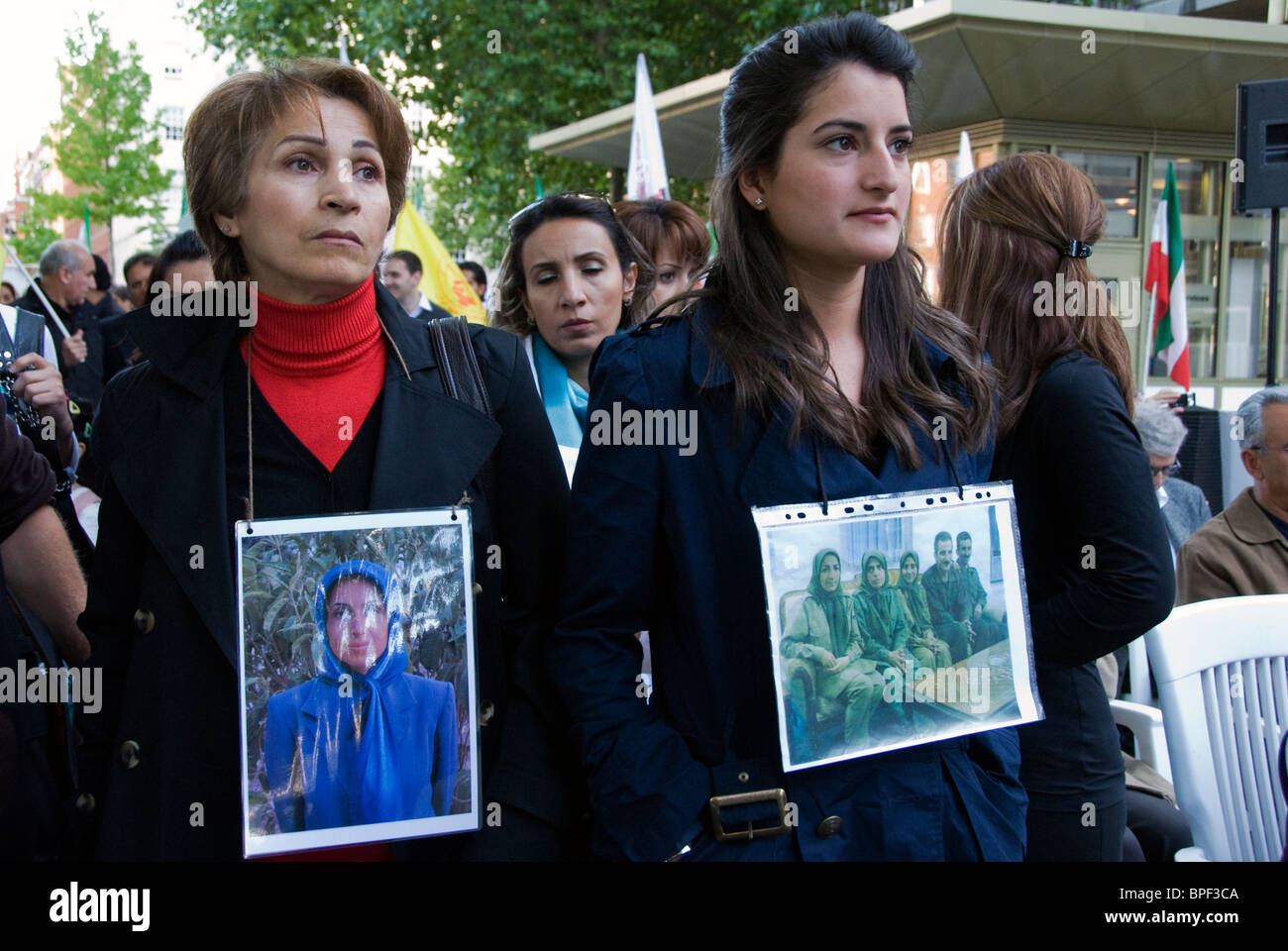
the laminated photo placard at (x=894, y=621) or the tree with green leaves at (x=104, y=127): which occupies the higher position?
the tree with green leaves at (x=104, y=127)

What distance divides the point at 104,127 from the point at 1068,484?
119 feet

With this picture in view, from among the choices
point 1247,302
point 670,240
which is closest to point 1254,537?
point 670,240

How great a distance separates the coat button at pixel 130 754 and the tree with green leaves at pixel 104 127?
33539 mm

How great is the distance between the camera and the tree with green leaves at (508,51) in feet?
56.4

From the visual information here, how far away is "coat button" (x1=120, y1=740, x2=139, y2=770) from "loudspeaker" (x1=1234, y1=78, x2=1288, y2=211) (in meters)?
5.21

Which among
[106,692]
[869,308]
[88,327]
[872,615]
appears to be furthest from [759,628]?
[88,327]

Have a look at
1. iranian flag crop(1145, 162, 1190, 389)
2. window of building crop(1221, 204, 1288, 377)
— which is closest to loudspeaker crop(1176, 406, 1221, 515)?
iranian flag crop(1145, 162, 1190, 389)

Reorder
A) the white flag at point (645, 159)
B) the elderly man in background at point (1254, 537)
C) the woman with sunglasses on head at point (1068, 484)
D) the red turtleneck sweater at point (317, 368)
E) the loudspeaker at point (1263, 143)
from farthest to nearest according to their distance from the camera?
the white flag at point (645, 159)
the loudspeaker at point (1263, 143)
the elderly man in background at point (1254, 537)
the woman with sunglasses on head at point (1068, 484)
the red turtleneck sweater at point (317, 368)

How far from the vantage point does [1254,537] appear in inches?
150

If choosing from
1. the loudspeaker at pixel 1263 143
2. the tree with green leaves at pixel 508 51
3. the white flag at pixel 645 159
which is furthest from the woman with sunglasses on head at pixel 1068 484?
the tree with green leaves at pixel 508 51

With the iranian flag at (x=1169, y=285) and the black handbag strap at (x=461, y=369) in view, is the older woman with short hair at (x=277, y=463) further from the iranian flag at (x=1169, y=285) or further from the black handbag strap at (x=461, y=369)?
the iranian flag at (x=1169, y=285)

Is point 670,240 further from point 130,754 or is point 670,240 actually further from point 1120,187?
point 1120,187

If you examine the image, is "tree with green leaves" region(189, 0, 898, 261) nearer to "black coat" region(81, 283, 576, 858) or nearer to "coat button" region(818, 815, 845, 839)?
"black coat" region(81, 283, 576, 858)
